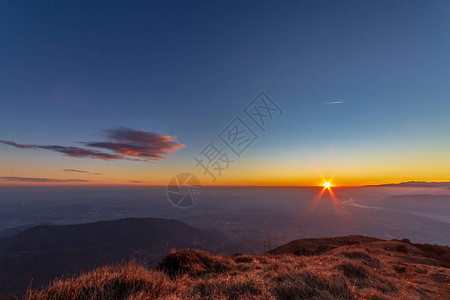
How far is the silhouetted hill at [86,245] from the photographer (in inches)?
3263

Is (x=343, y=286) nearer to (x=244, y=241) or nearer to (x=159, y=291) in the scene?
(x=159, y=291)

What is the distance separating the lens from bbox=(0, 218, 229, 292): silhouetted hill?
272ft

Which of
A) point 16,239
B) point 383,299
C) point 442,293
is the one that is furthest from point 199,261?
point 16,239

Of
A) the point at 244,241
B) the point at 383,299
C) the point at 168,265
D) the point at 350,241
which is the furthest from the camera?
the point at 244,241

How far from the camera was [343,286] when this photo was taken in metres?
4.11

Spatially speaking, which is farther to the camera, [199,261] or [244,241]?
[244,241]

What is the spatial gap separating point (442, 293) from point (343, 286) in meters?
4.99

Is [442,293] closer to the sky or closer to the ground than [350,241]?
closer to the sky

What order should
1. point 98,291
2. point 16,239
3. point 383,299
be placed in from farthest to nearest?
1. point 16,239
2. point 383,299
3. point 98,291

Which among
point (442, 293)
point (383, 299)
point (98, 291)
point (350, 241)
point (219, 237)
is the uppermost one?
point (98, 291)

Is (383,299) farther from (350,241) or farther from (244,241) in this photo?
(244,241)

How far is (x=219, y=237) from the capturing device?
448 feet

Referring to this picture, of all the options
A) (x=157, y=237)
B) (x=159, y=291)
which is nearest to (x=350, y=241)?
(x=159, y=291)

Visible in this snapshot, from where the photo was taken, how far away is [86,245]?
122062 mm
